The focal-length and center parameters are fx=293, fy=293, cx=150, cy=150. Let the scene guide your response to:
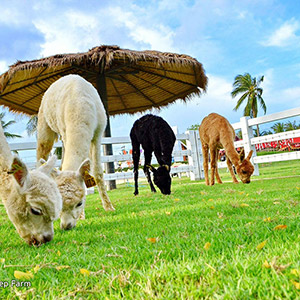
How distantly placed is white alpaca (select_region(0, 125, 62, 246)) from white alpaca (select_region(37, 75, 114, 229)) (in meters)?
0.46

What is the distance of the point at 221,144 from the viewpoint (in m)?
7.94

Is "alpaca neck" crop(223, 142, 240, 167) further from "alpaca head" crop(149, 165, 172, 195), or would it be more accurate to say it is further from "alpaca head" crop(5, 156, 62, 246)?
"alpaca head" crop(5, 156, 62, 246)

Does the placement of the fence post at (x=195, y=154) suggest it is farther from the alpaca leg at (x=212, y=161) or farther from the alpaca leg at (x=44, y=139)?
the alpaca leg at (x=44, y=139)

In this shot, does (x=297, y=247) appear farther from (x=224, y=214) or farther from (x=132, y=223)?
(x=132, y=223)

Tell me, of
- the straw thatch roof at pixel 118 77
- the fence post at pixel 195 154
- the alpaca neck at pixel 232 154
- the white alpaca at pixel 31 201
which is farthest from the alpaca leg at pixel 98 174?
the fence post at pixel 195 154

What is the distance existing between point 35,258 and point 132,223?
1179mm

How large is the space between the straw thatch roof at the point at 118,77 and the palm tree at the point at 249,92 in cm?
4254

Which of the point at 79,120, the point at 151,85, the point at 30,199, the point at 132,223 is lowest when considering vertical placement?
the point at 132,223

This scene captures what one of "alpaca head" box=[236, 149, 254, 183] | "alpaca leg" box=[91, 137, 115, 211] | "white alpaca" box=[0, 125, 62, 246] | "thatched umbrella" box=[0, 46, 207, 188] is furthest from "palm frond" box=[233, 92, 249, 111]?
"white alpaca" box=[0, 125, 62, 246]

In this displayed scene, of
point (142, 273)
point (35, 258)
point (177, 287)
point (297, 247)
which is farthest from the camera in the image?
point (35, 258)

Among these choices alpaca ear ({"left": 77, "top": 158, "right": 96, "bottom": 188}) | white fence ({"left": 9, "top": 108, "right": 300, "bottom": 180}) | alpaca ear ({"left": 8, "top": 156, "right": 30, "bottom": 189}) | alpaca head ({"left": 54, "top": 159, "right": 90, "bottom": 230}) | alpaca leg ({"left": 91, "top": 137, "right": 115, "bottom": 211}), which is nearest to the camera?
alpaca ear ({"left": 8, "top": 156, "right": 30, "bottom": 189})

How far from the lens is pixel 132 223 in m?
2.95

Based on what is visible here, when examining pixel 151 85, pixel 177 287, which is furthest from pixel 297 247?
pixel 151 85

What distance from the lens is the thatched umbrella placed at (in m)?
8.75
